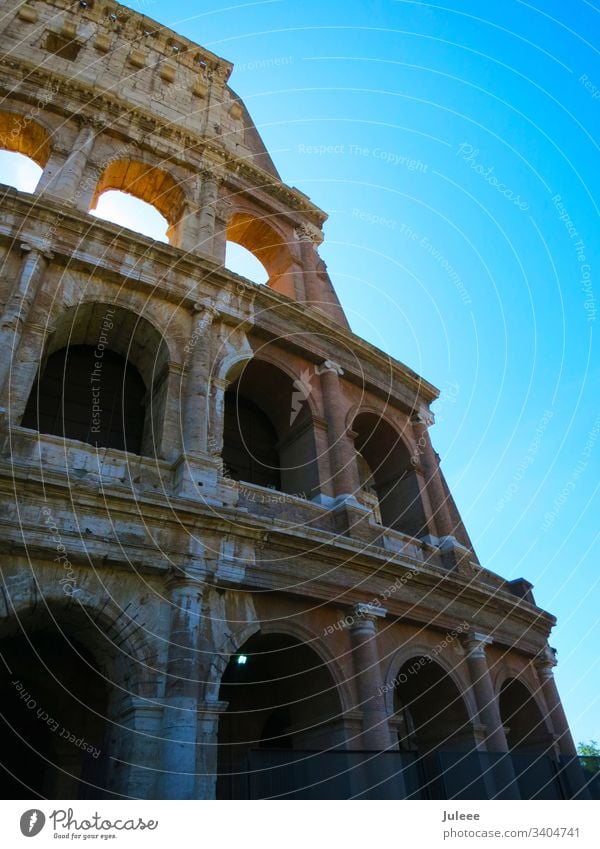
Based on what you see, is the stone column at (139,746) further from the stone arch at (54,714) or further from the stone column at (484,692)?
the stone column at (484,692)

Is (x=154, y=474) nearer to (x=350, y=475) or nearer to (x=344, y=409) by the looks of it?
(x=350, y=475)

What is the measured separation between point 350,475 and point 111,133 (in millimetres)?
10215

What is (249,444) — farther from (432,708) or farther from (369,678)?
(432,708)

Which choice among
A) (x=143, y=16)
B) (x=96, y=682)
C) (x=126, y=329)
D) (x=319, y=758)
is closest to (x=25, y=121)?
(x=126, y=329)

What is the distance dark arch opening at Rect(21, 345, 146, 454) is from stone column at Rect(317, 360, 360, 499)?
3.89 m

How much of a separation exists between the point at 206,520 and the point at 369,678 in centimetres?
376

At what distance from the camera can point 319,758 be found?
777 centimetres

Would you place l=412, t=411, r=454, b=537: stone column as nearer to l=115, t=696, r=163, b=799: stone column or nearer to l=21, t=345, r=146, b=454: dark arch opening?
l=21, t=345, r=146, b=454: dark arch opening

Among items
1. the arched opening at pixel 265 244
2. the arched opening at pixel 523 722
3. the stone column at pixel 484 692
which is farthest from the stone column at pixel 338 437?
the arched opening at pixel 523 722

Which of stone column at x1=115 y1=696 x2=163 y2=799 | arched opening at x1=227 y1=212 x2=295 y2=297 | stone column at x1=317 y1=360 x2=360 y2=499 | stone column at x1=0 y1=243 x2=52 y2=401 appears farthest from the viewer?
arched opening at x1=227 y1=212 x2=295 y2=297

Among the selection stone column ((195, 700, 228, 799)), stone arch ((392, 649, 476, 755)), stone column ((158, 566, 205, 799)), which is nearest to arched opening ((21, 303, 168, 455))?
stone column ((158, 566, 205, 799))

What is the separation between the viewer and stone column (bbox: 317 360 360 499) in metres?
11.8

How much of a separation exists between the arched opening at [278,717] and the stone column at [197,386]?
3.43m

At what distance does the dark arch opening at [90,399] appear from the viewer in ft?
35.5
